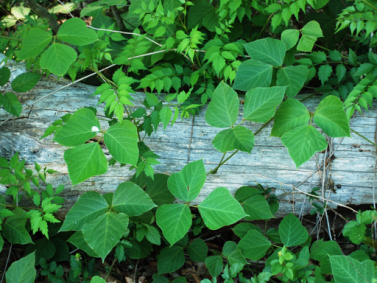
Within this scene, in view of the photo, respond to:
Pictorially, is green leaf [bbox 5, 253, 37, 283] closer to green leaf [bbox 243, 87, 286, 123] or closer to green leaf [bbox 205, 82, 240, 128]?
green leaf [bbox 205, 82, 240, 128]

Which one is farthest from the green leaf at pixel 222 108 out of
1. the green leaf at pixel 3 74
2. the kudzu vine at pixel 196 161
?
the green leaf at pixel 3 74

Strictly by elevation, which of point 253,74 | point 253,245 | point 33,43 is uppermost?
point 33,43

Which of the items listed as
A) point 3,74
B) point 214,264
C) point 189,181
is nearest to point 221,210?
point 189,181

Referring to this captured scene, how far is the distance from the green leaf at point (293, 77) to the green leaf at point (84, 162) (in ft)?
3.36

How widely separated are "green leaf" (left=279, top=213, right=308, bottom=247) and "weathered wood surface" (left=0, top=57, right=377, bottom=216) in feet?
0.86

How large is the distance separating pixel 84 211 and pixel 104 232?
6.6 inches

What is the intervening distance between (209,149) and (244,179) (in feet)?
0.91

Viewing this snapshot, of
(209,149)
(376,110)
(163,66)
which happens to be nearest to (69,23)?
(163,66)

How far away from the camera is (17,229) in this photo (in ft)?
5.07

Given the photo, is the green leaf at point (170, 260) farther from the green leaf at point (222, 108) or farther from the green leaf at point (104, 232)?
the green leaf at point (222, 108)

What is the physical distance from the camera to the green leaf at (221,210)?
1268mm

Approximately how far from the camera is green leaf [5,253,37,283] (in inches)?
54.7

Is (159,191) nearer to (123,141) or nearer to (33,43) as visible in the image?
(123,141)

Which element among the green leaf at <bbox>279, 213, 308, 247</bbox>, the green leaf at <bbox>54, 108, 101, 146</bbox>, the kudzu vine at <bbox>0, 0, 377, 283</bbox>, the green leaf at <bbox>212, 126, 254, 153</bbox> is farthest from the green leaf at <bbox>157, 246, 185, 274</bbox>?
the green leaf at <bbox>54, 108, 101, 146</bbox>
